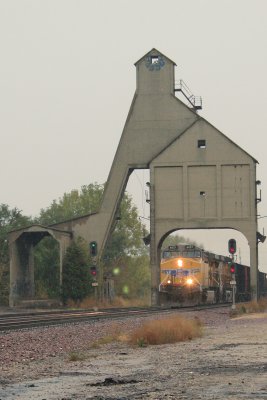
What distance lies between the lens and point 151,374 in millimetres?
13656

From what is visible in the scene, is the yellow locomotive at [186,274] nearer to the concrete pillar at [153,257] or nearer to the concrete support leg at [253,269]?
the concrete pillar at [153,257]

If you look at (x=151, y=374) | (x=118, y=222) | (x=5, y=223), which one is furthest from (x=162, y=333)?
(x=118, y=222)

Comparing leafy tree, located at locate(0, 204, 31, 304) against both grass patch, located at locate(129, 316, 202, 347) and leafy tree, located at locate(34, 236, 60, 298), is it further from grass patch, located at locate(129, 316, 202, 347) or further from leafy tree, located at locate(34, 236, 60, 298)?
grass patch, located at locate(129, 316, 202, 347)

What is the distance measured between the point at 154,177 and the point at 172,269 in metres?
12.9

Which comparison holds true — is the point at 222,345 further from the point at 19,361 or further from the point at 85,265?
the point at 85,265

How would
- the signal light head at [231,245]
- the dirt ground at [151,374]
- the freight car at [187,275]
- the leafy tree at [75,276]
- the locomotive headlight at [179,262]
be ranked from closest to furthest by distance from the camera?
the dirt ground at [151,374] → the signal light head at [231,245] → the freight car at [187,275] → the locomotive headlight at [179,262] → the leafy tree at [75,276]

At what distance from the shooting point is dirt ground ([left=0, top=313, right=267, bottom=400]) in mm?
11023

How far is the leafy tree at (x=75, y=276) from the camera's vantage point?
5938 centimetres

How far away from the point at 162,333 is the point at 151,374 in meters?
8.31

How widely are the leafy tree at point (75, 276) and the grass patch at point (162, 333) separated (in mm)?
36101

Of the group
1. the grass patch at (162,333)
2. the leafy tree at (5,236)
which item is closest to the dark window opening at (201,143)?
the leafy tree at (5,236)

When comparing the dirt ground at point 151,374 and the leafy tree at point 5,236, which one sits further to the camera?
the leafy tree at point 5,236

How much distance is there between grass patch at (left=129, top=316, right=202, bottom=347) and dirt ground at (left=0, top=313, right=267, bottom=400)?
519 mm

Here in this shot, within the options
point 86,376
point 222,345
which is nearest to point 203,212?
point 222,345
